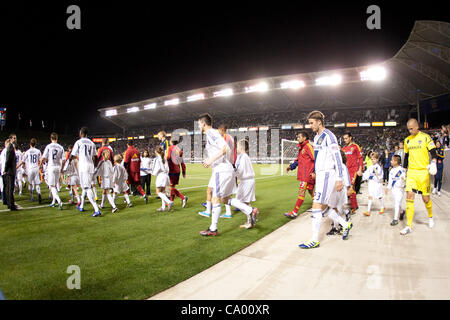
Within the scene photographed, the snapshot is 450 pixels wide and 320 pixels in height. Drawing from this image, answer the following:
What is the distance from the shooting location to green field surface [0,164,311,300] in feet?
9.73

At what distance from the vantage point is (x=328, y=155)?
14.3 ft

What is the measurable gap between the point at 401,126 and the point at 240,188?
45274 millimetres

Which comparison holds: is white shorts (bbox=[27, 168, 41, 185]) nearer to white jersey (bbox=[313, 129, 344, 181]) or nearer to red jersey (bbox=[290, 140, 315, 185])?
red jersey (bbox=[290, 140, 315, 185])

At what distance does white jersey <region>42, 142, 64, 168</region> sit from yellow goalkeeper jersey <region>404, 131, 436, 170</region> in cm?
926

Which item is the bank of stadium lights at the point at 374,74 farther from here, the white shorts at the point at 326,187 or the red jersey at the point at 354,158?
the white shorts at the point at 326,187

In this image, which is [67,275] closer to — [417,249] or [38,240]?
[38,240]

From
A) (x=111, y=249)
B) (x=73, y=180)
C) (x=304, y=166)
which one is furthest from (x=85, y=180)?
(x=304, y=166)

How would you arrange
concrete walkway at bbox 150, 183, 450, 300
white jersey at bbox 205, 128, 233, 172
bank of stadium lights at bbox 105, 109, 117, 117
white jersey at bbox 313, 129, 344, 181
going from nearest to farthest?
concrete walkway at bbox 150, 183, 450, 300 → white jersey at bbox 313, 129, 344, 181 → white jersey at bbox 205, 128, 233, 172 → bank of stadium lights at bbox 105, 109, 117, 117

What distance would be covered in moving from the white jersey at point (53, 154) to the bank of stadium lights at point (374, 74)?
3797cm

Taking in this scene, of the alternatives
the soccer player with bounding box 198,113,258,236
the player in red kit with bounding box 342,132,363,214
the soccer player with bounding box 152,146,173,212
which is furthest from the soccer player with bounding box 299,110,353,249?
the soccer player with bounding box 152,146,173,212

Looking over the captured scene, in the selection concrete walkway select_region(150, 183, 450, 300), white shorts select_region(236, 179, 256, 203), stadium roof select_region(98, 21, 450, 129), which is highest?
stadium roof select_region(98, 21, 450, 129)

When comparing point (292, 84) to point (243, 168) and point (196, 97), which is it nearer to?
point (196, 97)
